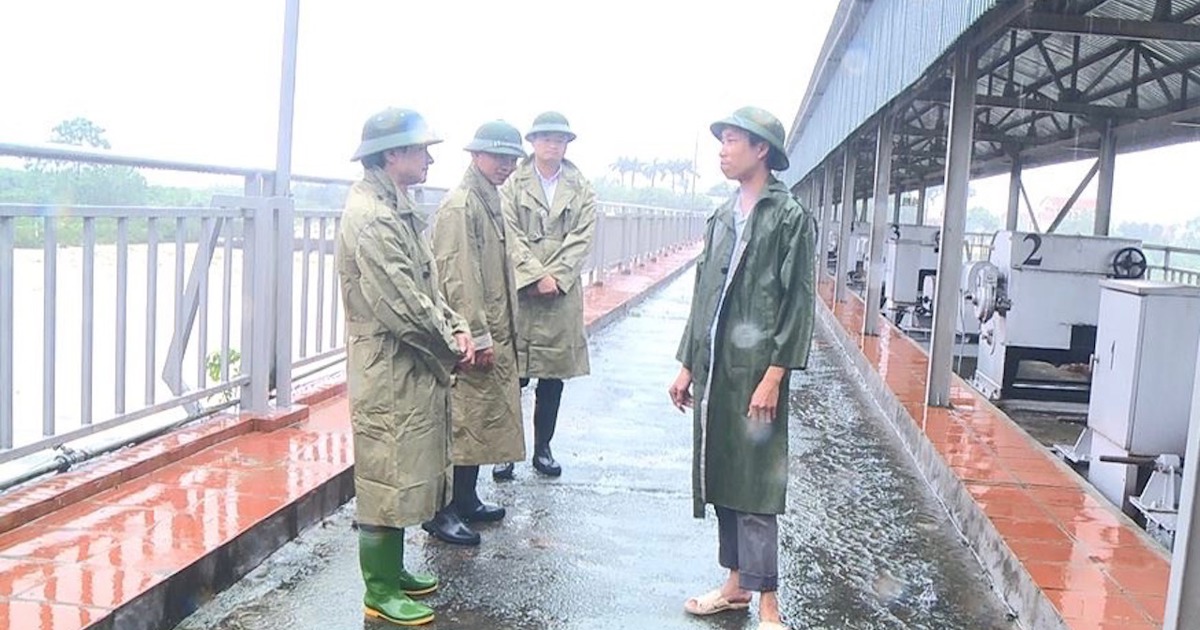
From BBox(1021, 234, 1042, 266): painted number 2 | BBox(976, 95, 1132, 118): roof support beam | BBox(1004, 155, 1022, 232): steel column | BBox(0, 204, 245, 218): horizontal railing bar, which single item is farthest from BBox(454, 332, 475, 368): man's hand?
BBox(1004, 155, 1022, 232): steel column

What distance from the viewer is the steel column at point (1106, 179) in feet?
33.6

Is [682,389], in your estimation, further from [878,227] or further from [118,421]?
[878,227]

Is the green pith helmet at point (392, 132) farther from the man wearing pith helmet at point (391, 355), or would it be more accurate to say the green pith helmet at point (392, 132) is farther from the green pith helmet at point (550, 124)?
the green pith helmet at point (550, 124)

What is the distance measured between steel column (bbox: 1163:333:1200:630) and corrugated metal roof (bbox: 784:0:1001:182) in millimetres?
2500

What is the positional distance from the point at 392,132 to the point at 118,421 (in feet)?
6.00

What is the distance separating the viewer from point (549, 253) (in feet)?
15.8

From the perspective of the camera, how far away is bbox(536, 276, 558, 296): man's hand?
15.2 feet

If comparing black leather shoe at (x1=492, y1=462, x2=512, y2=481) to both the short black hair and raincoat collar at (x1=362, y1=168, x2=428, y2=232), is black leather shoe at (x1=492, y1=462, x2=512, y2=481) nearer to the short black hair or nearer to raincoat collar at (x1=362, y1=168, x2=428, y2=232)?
raincoat collar at (x1=362, y1=168, x2=428, y2=232)

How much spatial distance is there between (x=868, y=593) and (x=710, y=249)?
1374mm

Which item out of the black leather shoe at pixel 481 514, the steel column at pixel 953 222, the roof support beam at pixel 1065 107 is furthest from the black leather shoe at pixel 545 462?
the roof support beam at pixel 1065 107

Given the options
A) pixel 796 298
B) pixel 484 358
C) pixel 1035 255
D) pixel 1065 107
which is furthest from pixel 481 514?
pixel 1065 107

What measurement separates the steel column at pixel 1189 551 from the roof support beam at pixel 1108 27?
3794 mm

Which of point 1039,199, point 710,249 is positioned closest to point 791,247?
point 710,249

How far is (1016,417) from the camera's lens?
309 inches
